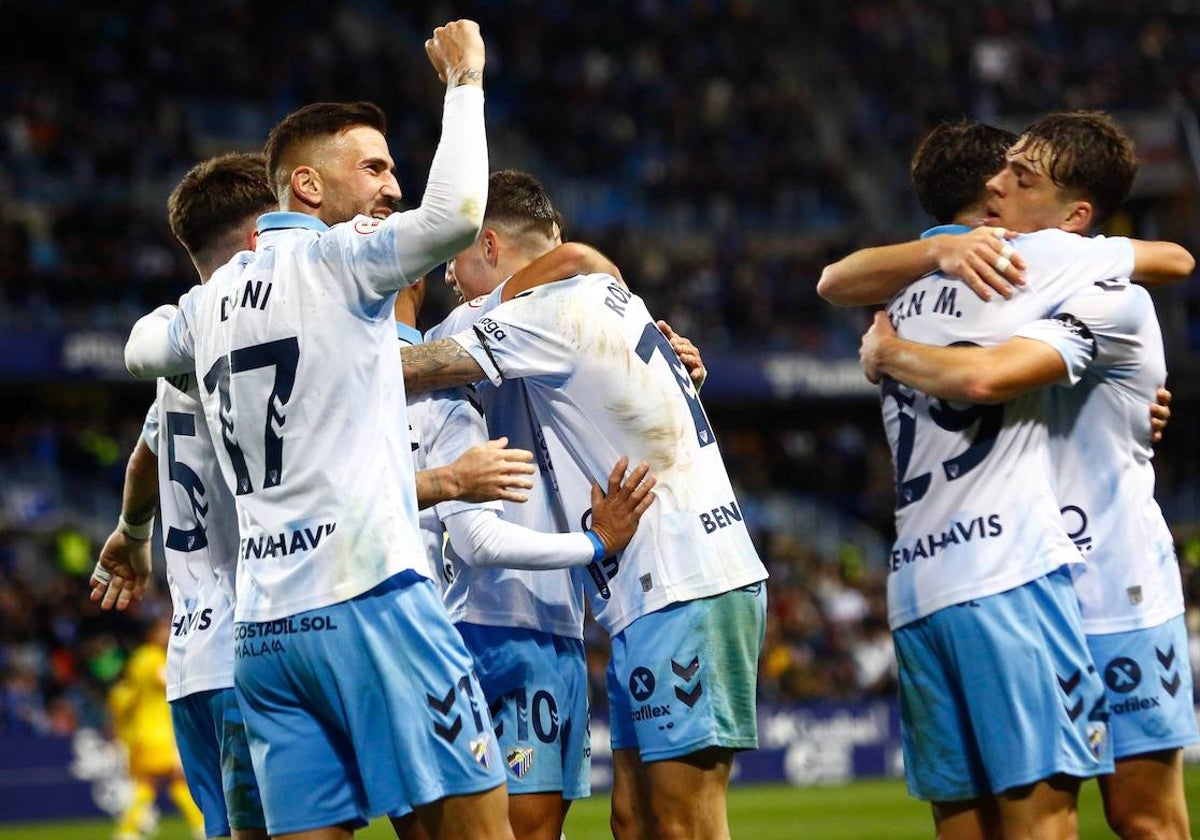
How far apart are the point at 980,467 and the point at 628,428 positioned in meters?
1.12

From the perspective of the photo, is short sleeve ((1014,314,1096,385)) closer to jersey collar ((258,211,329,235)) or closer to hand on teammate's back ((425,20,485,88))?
hand on teammate's back ((425,20,485,88))

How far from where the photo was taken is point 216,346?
4.63 metres

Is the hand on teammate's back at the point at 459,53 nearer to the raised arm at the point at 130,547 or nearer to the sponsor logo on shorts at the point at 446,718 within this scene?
the sponsor logo on shorts at the point at 446,718

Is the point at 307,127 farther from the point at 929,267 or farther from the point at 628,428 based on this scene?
the point at 929,267

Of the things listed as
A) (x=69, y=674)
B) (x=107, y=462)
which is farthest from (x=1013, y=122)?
(x=69, y=674)

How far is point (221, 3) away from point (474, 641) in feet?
82.1

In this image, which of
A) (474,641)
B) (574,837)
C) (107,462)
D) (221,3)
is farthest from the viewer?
(221,3)

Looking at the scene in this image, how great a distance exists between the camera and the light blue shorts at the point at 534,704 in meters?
5.34

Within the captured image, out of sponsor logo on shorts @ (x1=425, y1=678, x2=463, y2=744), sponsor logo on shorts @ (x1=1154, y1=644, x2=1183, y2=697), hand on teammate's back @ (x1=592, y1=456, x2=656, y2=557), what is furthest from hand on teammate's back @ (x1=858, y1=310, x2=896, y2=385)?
sponsor logo on shorts @ (x1=425, y1=678, x2=463, y2=744)

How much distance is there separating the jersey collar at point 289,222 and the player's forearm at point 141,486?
149 cm

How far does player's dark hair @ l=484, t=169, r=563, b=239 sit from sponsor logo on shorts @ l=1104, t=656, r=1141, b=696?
2.34 meters

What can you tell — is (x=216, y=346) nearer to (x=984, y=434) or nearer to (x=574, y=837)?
(x=984, y=434)

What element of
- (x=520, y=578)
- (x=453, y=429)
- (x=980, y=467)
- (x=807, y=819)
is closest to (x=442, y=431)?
(x=453, y=429)

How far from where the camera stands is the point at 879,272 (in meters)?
5.07
